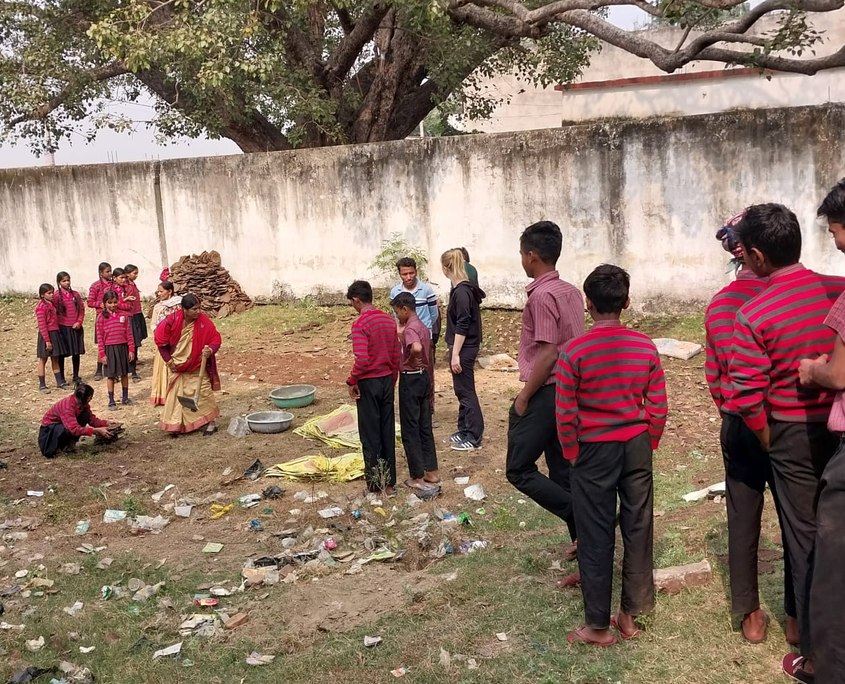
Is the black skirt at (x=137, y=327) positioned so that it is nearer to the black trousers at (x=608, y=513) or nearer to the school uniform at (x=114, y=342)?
the school uniform at (x=114, y=342)

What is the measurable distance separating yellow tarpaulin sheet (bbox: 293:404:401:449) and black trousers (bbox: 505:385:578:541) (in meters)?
3.61

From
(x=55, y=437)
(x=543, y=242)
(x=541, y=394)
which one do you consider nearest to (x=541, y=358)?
(x=541, y=394)

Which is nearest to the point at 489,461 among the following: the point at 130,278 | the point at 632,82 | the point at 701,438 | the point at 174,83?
the point at 701,438

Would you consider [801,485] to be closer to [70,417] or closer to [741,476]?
[741,476]

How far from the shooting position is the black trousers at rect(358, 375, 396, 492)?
634cm

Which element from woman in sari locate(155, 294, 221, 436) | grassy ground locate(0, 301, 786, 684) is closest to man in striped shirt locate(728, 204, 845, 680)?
grassy ground locate(0, 301, 786, 684)

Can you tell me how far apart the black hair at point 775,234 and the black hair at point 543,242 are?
1.25 m

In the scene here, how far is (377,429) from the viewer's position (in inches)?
254

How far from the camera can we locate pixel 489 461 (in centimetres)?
726

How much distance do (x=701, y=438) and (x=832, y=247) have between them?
454cm

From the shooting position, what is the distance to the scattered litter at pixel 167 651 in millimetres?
4320

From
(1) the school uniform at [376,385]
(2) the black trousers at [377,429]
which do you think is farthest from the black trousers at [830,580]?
(2) the black trousers at [377,429]

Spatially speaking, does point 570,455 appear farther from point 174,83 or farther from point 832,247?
point 174,83

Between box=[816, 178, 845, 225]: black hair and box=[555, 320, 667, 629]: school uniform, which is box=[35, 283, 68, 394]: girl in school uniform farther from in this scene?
box=[816, 178, 845, 225]: black hair
